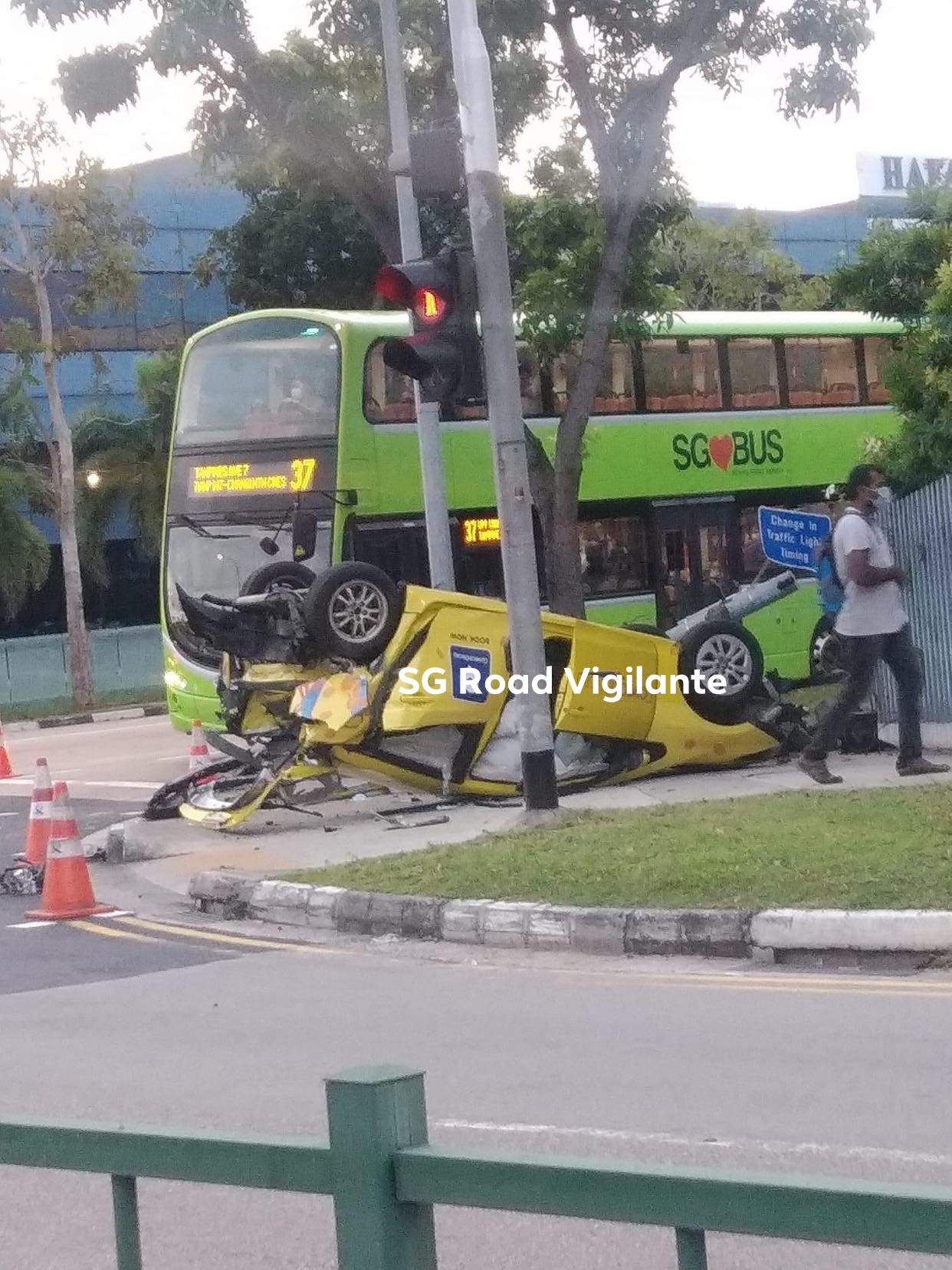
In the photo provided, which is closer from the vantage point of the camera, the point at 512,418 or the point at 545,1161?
the point at 545,1161

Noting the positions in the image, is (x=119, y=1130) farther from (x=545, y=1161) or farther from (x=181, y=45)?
(x=181, y=45)

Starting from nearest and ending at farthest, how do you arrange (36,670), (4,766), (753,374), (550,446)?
(550,446) → (4,766) → (753,374) → (36,670)

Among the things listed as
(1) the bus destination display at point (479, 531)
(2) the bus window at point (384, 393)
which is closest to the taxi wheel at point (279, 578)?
(2) the bus window at point (384, 393)

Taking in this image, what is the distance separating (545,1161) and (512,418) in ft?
32.1

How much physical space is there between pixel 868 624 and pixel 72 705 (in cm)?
2207

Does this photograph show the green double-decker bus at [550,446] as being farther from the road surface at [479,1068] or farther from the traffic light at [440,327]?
the road surface at [479,1068]

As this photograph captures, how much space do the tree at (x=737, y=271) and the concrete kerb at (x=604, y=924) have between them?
29.1 metres

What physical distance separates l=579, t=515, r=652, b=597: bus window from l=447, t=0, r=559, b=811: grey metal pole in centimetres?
832

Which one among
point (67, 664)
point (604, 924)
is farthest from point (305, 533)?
point (67, 664)

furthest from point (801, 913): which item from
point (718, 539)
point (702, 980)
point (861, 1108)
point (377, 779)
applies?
point (718, 539)

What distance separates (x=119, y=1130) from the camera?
261cm

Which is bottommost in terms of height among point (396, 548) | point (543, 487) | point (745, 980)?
point (745, 980)

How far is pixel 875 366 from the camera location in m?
22.5

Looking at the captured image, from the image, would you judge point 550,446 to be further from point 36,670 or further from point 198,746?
point 36,670
